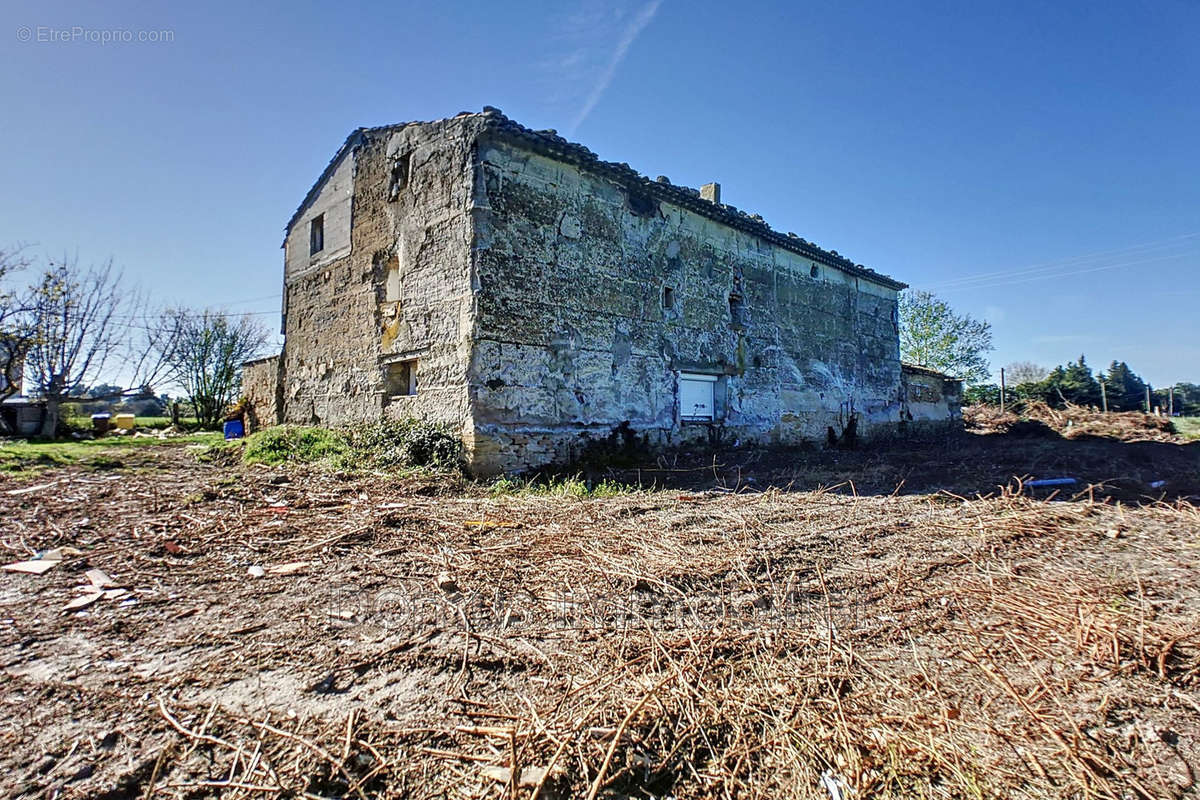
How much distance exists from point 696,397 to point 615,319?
2.55 meters

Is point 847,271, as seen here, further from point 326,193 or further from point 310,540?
point 310,540

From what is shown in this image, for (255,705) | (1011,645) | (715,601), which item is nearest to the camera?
(255,705)

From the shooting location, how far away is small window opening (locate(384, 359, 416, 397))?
930cm

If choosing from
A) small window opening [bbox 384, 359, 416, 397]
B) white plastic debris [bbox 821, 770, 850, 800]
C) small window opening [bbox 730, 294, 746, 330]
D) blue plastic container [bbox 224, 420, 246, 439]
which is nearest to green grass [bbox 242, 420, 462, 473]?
small window opening [bbox 384, 359, 416, 397]

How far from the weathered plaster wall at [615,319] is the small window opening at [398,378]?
1.96 m

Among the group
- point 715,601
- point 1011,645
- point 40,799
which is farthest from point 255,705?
point 1011,645

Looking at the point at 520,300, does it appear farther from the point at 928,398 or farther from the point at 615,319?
the point at 928,398

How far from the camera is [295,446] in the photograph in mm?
9695

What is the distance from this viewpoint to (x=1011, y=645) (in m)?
2.84

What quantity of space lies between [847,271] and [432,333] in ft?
39.4

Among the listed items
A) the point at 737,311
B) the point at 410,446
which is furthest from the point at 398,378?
the point at 737,311

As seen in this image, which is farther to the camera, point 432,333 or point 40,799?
point 432,333

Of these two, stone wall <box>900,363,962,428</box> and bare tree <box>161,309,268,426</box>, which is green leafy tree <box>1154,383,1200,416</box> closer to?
stone wall <box>900,363,962,428</box>

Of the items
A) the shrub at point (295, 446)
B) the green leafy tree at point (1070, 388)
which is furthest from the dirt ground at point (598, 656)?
the green leafy tree at point (1070, 388)
